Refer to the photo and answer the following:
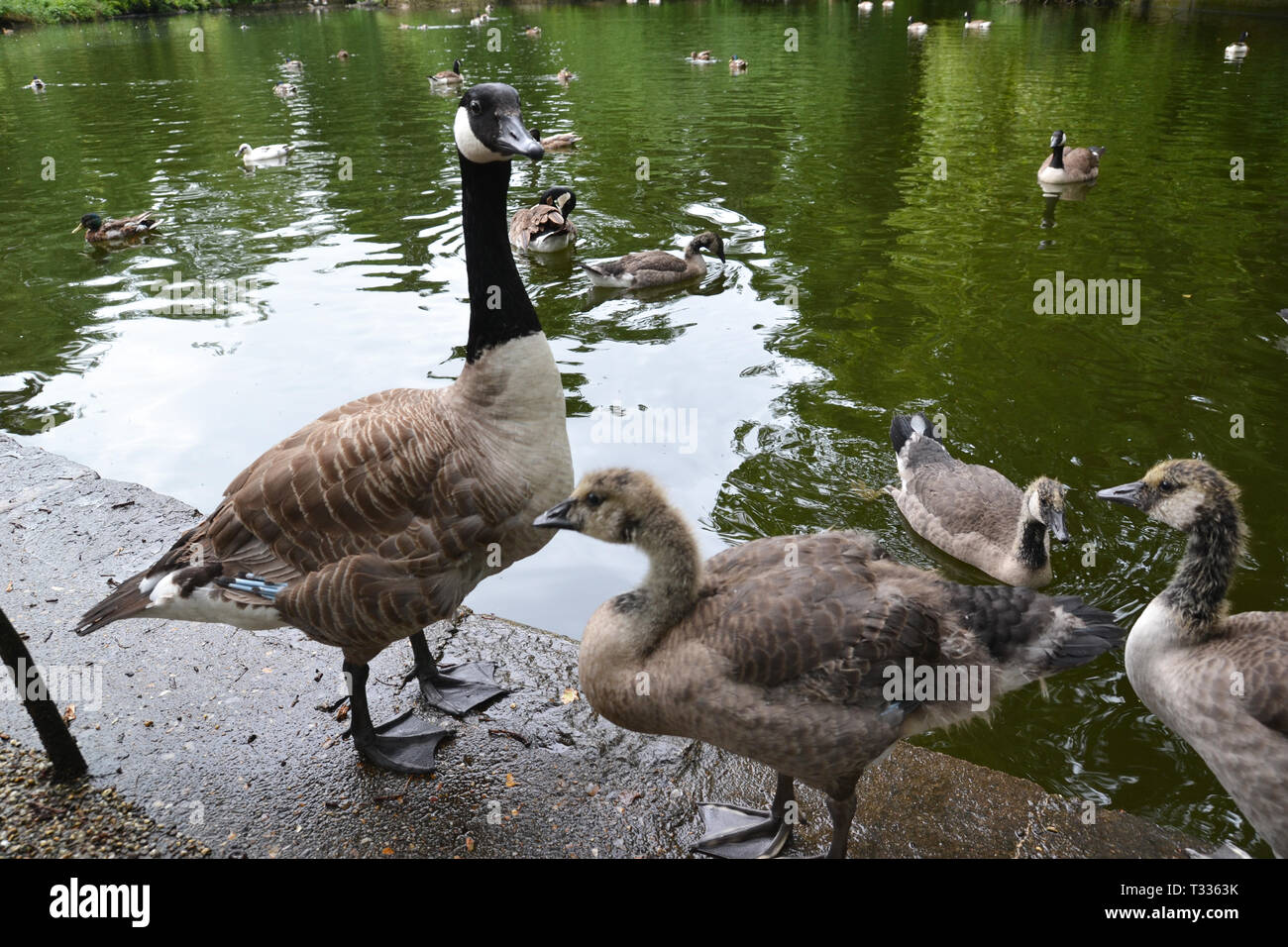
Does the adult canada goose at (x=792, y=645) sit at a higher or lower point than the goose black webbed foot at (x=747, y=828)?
higher

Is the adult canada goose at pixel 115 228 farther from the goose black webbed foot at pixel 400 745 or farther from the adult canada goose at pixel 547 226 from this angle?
the goose black webbed foot at pixel 400 745

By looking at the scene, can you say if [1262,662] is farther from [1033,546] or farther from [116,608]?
[116,608]

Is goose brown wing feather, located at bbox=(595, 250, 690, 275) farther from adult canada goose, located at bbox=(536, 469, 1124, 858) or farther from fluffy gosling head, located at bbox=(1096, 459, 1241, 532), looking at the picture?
adult canada goose, located at bbox=(536, 469, 1124, 858)

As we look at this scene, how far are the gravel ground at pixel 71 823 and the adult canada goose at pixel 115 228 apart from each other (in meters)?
13.8

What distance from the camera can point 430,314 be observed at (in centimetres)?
1230

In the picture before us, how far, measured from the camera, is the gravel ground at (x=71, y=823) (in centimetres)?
411

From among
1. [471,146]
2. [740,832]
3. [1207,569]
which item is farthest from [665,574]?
[1207,569]

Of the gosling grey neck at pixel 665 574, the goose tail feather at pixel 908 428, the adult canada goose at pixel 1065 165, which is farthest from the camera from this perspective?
the adult canada goose at pixel 1065 165

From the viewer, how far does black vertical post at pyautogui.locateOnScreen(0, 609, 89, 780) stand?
4082 mm

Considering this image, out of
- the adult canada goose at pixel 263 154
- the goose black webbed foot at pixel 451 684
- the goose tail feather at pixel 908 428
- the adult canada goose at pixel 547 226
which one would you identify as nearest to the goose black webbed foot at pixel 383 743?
the goose black webbed foot at pixel 451 684

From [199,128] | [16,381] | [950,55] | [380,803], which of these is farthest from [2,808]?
[950,55]

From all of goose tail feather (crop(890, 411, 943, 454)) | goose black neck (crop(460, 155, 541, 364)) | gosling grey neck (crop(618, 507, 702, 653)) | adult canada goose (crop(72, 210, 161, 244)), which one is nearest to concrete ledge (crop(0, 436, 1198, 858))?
gosling grey neck (crop(618, 507, 702, 653))

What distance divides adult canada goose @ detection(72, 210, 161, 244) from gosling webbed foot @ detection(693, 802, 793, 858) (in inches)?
621

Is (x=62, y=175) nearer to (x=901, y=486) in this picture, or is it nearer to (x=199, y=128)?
(x=199, y=128)
